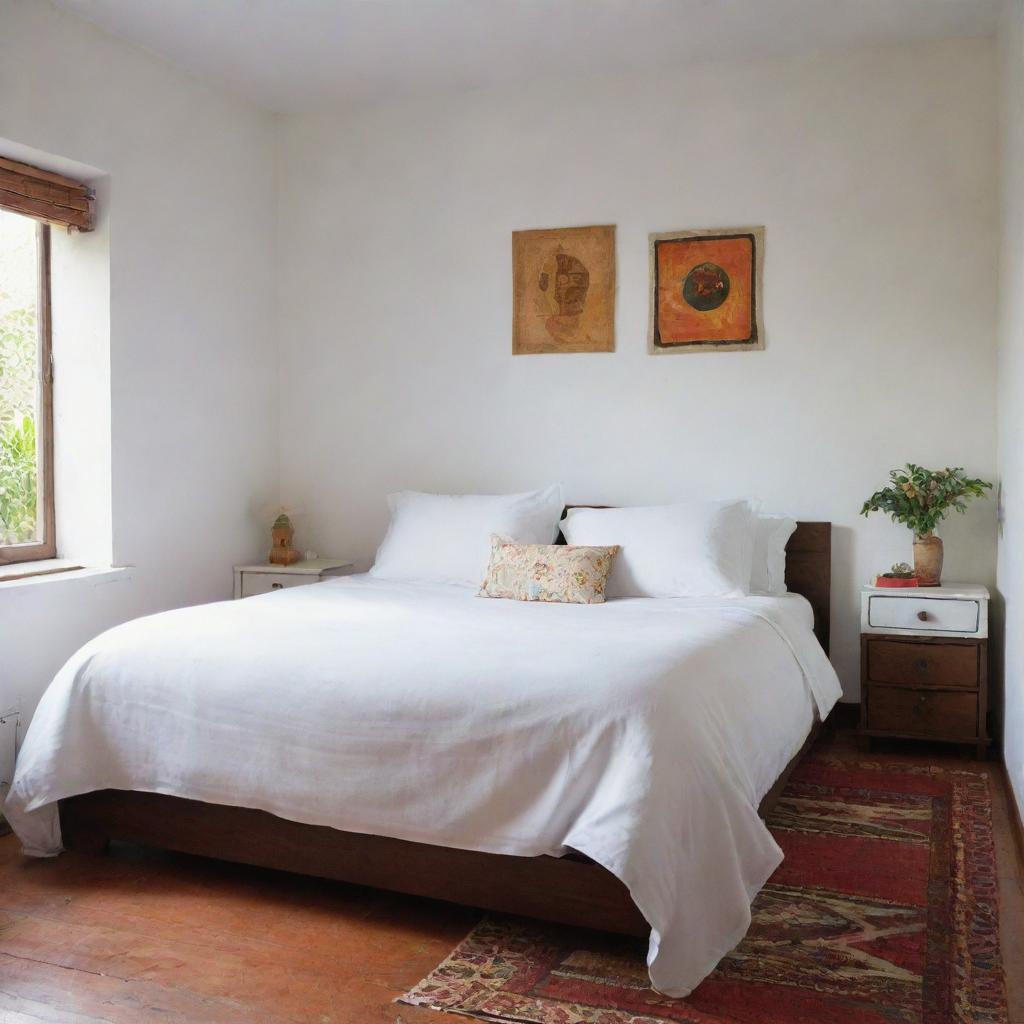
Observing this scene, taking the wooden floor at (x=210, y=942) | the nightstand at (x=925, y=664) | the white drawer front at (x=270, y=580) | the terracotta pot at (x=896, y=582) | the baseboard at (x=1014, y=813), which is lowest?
the wooden floor at (x=210, y=942)

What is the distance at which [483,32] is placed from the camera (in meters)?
4.01

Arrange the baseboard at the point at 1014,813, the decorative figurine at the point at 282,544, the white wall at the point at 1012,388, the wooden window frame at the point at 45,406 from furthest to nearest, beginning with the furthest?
1. the decorative figurine at the point at 282,544
2. the wooden window frame at the point at 45,406
3. the white wall at the point at 1012,388
4. the baseboard at the point at 1014,813

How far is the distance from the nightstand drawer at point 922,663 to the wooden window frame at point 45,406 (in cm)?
303

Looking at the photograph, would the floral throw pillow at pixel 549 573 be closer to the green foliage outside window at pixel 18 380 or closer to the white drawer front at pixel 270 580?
the white drawer front at pixel 270 580

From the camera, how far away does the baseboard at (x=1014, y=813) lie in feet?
9.52

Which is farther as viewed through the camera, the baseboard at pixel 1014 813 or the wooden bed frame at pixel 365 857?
the baseboard at pixel 1014 813

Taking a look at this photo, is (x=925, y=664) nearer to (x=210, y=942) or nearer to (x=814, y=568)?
(x=814, y=568)

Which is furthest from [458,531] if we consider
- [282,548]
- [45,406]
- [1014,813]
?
[1014,813]

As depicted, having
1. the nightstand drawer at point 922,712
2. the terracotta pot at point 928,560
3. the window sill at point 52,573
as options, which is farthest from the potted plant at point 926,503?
the window sill at point 52,573

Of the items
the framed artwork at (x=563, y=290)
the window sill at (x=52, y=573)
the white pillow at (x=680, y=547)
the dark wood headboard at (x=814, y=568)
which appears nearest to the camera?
the window sill at (x=52, y=573)

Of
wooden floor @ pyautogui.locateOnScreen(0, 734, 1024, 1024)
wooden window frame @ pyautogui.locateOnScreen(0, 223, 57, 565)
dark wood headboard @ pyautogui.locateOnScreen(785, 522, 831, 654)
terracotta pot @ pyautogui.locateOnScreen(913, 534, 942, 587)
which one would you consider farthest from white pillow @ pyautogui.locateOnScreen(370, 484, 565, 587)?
wooden floor @ pyautogui.locateOnScreen(0, 734, 1024, 1024)

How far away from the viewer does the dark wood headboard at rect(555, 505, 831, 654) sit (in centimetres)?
423

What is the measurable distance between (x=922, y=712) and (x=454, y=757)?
85.7 inches

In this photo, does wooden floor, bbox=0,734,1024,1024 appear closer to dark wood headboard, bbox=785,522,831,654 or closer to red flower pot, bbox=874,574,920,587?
red flower pot, bbox=874,574,920,587
